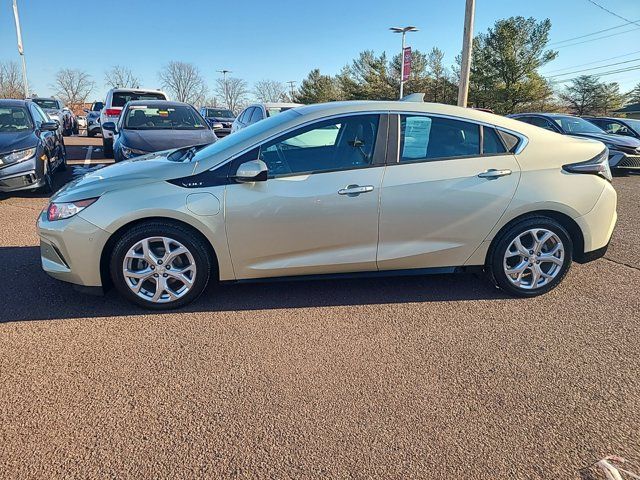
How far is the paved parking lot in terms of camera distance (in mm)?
2068

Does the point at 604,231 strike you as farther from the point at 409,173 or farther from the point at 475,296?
the point at 409,173

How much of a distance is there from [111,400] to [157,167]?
1865mm

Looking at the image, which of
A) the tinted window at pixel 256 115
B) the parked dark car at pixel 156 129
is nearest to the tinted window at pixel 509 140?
the parked dark car at pixel 156 129

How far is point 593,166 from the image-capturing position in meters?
3.75

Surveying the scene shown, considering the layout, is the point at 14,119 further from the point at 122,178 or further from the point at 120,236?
the point at 120,236

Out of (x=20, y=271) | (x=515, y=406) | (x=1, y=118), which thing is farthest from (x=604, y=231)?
(x=1, y=118)

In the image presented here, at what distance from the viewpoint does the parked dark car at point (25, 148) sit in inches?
263

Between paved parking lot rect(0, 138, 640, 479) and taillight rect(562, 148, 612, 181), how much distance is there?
3.42 feet

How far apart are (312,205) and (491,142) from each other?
1.60m

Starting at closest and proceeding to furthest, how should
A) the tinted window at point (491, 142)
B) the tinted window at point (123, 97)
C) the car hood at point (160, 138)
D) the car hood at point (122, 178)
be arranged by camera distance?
1. the car hood at point (122, 178)
2. the tinted window at point (491, 142)
3. the car hood at point (160, 138)
4. the tinted window at point (123, 97)

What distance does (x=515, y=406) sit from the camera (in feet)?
8.07

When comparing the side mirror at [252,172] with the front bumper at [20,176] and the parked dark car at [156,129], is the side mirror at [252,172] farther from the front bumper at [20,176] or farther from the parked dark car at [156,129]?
the front bumper at [20,176]

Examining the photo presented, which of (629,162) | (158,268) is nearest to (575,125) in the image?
(629,162)

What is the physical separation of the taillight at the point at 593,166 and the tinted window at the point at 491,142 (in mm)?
561
